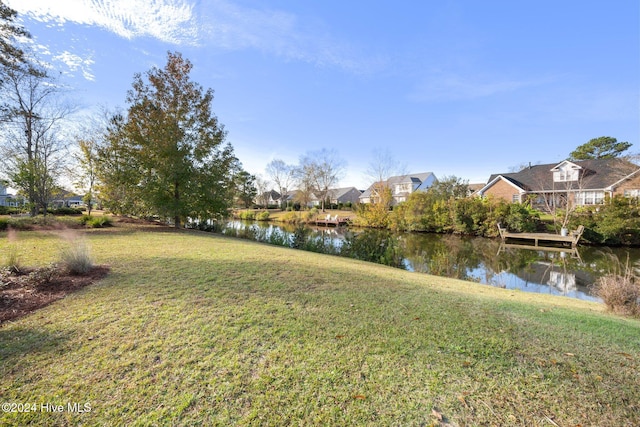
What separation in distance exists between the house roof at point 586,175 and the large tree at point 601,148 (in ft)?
44.9

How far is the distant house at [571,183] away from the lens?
23047 mm

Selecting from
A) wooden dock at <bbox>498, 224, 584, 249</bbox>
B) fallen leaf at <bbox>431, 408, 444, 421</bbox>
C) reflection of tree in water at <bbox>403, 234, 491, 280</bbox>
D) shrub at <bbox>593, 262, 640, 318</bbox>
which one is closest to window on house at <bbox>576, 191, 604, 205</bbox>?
wooden dock at <bbox>498, 224, 584, 249</bbox>

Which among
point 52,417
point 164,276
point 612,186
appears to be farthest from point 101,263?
point 612,186

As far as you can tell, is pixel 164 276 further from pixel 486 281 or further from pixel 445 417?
pixel 486 281

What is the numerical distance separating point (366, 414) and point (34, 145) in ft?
78.2

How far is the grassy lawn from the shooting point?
1.99m

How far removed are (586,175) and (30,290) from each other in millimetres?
38559

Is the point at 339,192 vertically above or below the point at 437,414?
above

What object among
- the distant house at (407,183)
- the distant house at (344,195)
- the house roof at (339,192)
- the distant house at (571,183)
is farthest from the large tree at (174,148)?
the house roof at (339,192)

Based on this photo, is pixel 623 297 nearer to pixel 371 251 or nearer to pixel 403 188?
pixel 371 251

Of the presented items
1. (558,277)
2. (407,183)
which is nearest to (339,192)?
(407,183)

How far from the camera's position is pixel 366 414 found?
1983 mm

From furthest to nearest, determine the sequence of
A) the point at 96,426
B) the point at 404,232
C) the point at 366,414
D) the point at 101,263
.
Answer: the point at 404,232
the point at 101,263
the point at 366,414
the point at 96,426

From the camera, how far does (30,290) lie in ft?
13.3
